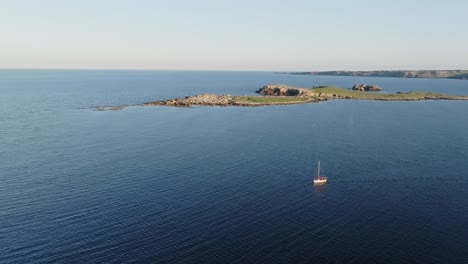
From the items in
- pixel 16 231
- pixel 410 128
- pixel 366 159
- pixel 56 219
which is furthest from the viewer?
pixel 410 128

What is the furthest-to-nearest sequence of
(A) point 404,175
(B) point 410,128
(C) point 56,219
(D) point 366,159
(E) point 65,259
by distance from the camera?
(B) point 410,128 → (D) point 366,159 → (A) point 404,175 → (C) point 56,219 → (E) point 65,259

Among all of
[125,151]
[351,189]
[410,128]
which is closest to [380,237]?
[351,189]

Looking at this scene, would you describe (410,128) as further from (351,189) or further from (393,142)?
(351,189)

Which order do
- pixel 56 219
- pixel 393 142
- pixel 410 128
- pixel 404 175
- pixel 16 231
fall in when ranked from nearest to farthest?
pixel 16 231
pixel 56 219
pixel 404 175
pixel 393 142
pixel 410 128

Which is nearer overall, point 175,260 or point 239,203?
point 175,260

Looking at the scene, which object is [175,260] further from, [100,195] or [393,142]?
[393,142]

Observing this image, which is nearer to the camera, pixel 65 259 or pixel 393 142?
pixel 65 259

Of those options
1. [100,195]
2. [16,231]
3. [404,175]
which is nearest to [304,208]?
[404,175]
